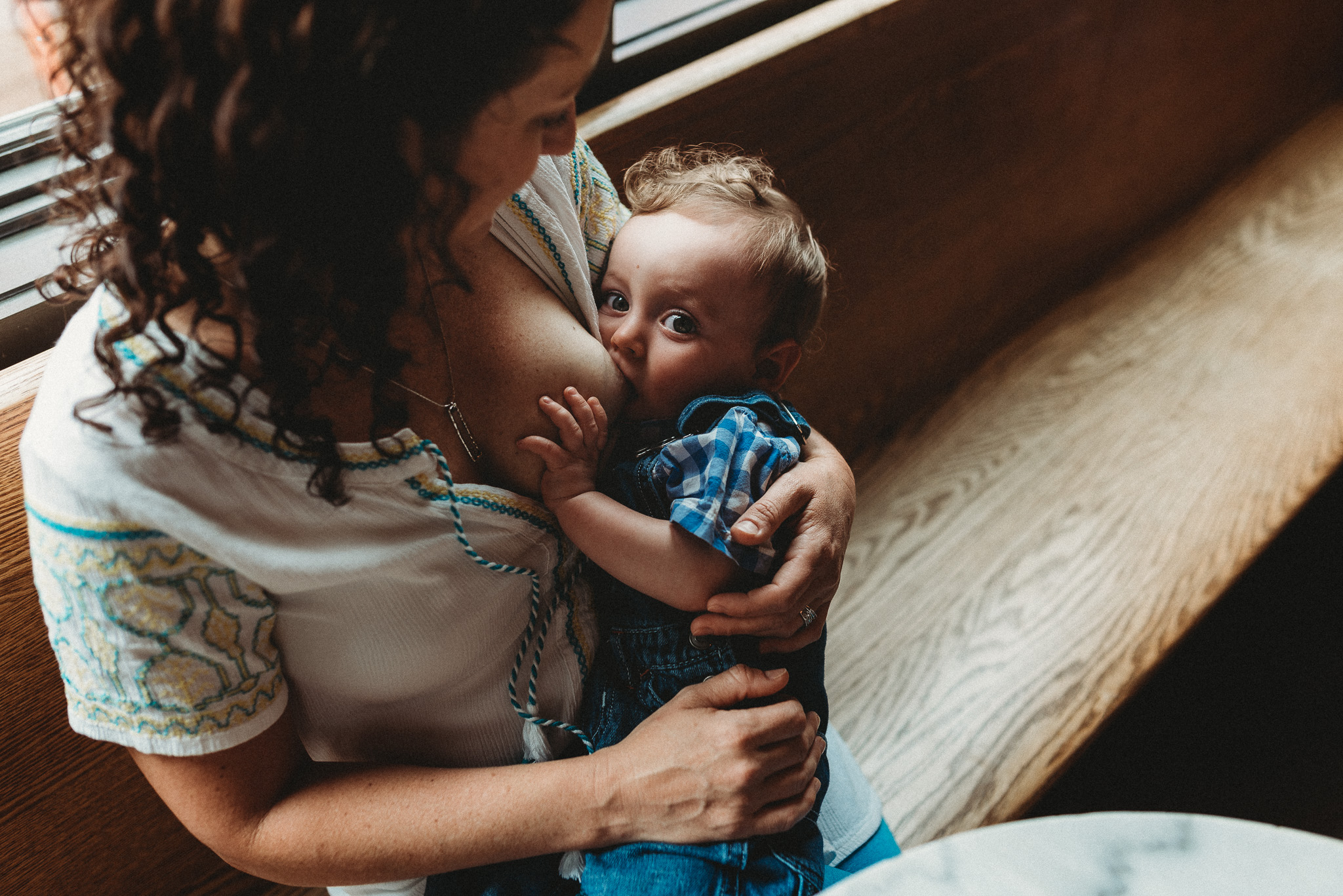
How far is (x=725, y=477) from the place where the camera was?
3.08 ft

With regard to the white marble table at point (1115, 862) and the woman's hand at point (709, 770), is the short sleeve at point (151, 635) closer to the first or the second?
the woman's hand at point (709, 770)

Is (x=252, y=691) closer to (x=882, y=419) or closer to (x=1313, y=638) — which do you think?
(x=882, y=419)

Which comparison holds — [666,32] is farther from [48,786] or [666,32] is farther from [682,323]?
[48,786]

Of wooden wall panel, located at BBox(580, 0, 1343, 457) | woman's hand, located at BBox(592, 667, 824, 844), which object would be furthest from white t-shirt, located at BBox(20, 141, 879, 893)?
wooden wall panel, located at BBox(580, 0, 1343, 457)

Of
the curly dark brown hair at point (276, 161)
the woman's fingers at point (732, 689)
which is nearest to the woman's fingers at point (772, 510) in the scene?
the woman's fingers at point (732, 689)

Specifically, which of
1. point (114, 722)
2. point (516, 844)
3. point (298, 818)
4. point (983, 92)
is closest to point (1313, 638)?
point (983, 92)

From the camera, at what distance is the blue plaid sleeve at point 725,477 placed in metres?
0.90

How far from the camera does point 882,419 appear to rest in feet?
6.88

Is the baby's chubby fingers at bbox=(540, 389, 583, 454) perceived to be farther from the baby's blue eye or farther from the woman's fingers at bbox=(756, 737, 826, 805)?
the woman's fingers at bbox=(756, 737, 826, 805)

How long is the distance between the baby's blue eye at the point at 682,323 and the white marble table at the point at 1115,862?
0.60 m

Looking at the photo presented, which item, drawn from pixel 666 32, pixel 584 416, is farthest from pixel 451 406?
pixel 666 32

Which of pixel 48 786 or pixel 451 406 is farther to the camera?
pixel 48 786

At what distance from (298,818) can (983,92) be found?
1.82 m

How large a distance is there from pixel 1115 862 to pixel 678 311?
683 mm
